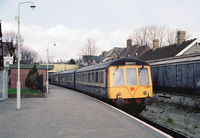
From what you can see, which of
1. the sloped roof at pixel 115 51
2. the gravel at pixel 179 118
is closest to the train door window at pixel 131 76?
the gravel at pixel 179 118

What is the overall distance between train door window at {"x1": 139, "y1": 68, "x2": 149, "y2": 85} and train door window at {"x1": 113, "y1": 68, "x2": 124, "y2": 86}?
104 centimetres

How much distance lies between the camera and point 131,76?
1269cm

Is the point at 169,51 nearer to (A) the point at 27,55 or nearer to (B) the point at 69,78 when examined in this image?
(B) the point at 69,78

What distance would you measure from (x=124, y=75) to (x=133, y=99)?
54.8 inches

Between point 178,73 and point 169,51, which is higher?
point 169,51

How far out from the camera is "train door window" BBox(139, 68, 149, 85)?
12.8 metres

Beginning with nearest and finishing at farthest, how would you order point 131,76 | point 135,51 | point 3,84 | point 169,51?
point 131,76
point 3,84
point 169,51
point 135,51

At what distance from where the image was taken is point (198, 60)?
44.9 ft

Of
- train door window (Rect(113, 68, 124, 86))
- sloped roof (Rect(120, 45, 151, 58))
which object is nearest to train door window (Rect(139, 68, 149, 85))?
train door window (Rect(113, 68, 124, 86))

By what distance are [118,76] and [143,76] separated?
1384mm

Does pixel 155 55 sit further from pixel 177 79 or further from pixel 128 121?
pixel 128 121

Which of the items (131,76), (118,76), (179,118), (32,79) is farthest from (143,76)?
(32,79)

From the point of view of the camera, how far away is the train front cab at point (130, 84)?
12.4 meters

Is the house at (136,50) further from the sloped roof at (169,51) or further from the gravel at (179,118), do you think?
the gravel at (179,118)
